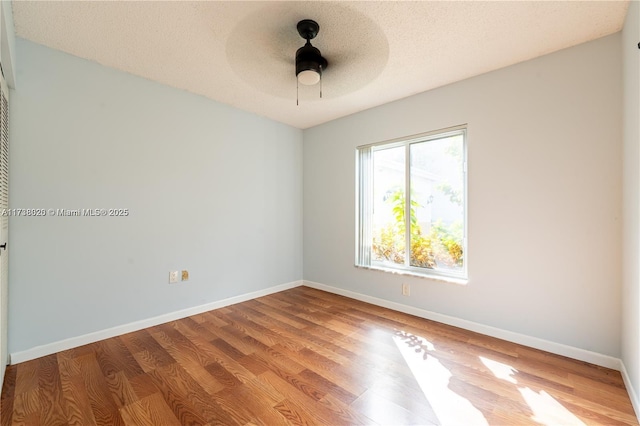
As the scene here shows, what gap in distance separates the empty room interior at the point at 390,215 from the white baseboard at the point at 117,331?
0.6 inches

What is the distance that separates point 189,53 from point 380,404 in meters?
3.04

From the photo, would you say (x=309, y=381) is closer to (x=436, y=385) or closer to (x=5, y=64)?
(x=436, y=385)

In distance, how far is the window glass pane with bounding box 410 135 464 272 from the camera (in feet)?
9.64

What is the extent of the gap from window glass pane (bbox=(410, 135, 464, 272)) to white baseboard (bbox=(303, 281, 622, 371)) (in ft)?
1.68

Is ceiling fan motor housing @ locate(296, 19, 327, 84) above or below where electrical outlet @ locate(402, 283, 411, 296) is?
above

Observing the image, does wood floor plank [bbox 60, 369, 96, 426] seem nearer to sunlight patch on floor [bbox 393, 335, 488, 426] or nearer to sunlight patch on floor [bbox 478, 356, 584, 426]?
sunlight patch on floor [bbox 393, 335, 488, 426]

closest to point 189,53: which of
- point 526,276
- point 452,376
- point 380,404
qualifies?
point 380,404

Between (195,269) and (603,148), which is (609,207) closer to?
(603,148)

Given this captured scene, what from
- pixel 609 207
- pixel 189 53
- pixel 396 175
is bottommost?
pixel 609 207

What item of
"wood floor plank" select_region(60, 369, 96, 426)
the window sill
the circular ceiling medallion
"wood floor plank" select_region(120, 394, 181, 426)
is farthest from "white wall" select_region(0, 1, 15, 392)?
the window sill

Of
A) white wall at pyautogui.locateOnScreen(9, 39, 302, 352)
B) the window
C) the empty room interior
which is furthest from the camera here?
the window

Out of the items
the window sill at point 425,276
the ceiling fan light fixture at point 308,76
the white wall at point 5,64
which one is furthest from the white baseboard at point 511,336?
the white wall at point 5,64

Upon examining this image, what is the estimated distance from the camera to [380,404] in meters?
1.69

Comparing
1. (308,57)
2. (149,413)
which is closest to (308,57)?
(308,57)
